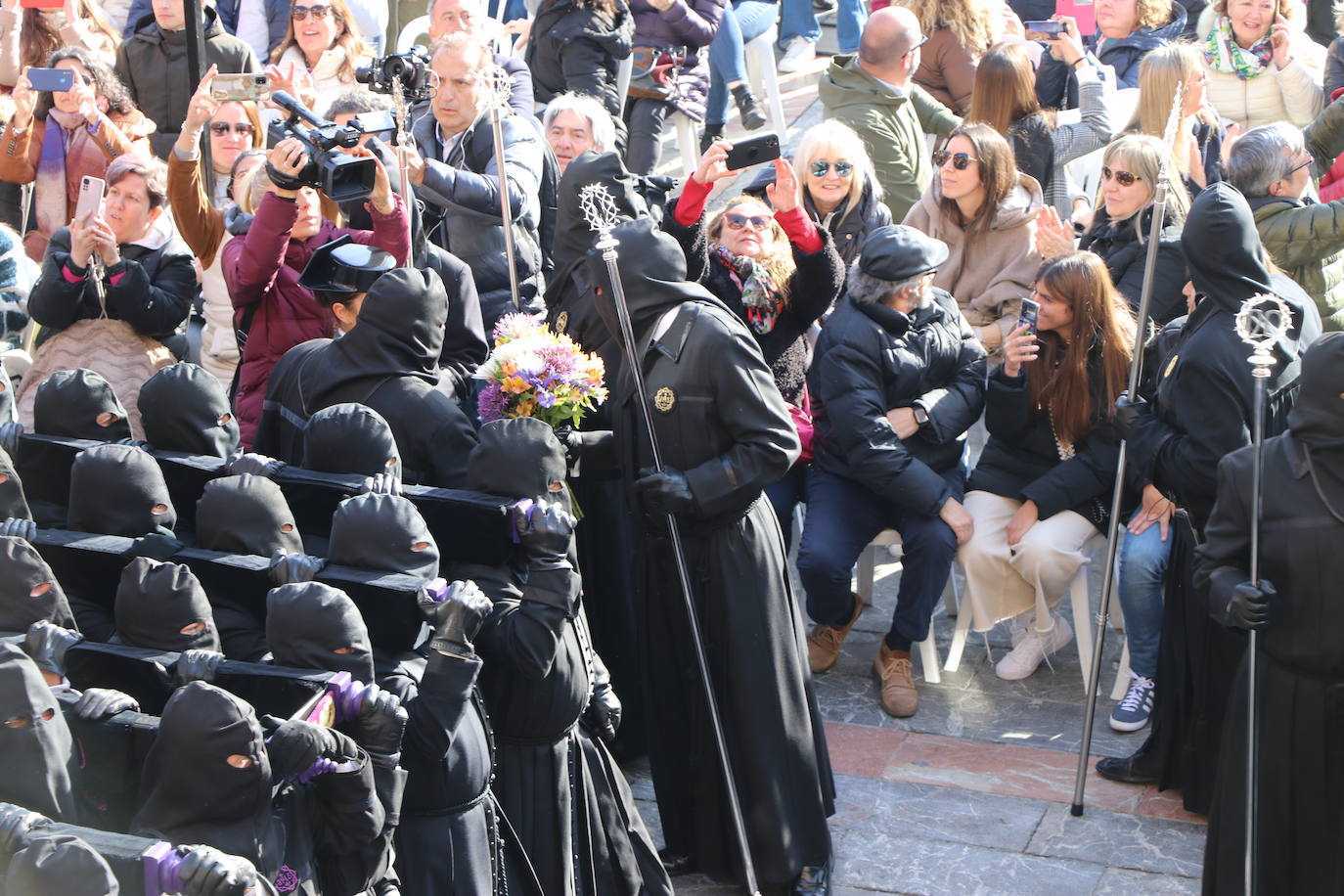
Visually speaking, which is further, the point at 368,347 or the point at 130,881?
the point at 368,347

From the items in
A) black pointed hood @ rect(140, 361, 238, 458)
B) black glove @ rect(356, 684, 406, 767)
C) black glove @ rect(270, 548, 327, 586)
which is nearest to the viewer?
black glove @ rect(356, 684, 406, 767)

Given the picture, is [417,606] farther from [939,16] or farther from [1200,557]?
[939,16]

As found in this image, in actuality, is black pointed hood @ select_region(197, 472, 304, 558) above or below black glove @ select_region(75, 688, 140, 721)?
above

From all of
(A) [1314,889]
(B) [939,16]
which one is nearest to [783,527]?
(A) [1314,889]

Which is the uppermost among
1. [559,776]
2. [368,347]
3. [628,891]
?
[368,347]

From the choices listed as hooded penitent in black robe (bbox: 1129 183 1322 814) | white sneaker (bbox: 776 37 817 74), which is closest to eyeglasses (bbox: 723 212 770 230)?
hooded penitent in black robe (bbox: 1129 183 1322 814)

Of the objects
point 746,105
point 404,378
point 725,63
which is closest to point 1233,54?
point 746,105

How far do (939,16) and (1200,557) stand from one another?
5374mm

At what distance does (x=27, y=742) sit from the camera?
11.3ft

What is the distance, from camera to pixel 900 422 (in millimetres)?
6809

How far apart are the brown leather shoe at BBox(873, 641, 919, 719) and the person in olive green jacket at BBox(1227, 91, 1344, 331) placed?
2308mm

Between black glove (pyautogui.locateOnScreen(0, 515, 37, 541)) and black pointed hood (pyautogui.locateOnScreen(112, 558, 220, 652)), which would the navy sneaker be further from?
black glove (pyautogui.locateOnScreen(0, 515, 37, 541))

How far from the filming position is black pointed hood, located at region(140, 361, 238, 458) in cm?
518

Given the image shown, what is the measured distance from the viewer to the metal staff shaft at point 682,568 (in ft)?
17.4
